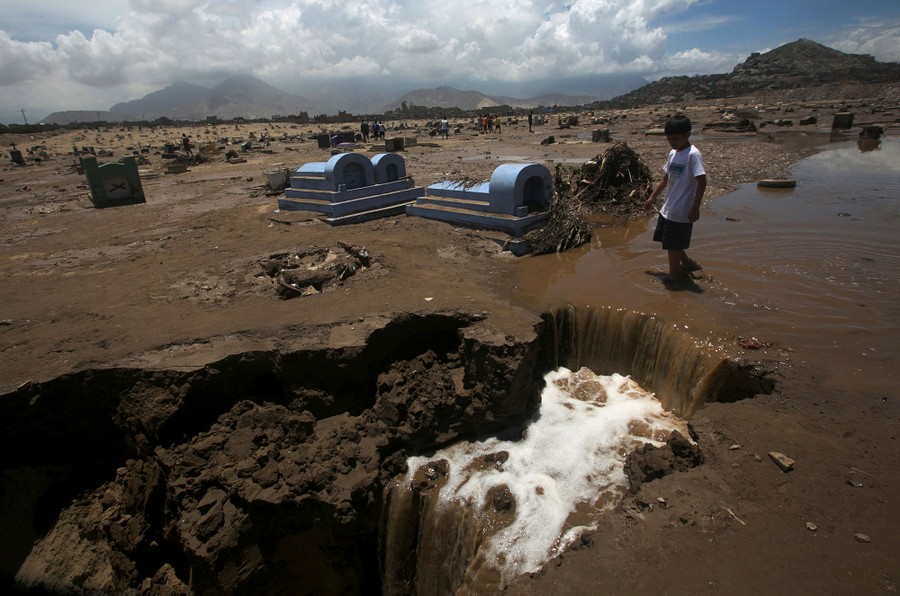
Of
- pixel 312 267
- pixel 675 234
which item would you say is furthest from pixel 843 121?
pixel 312 267

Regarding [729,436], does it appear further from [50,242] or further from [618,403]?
[50,242]

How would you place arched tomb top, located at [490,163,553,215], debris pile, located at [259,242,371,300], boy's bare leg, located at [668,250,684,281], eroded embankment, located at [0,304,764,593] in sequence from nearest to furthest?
eroded embankment, located at [0,304,764,593] < boy's bare leg, located at [668,250,684,281] < debris pile, located at [259,242,371,300] < arched tomb top, located at [490,163,553,215]

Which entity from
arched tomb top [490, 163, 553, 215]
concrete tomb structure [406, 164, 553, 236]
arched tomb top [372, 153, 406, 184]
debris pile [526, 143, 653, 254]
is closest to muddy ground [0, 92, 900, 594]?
concrete tomb structure [406, 164, 553, 236]

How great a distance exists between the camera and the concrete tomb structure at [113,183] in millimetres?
14742

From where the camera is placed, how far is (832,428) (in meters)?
3.95

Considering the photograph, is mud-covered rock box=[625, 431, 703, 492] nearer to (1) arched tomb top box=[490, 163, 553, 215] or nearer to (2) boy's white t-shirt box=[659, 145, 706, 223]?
(2) boy's white t-shirt box=[659, 145, 706, 223]

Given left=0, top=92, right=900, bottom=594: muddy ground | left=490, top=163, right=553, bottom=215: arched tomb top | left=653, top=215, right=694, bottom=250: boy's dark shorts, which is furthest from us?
left=490, top=163, right=553, bottom=215: arched tomb top

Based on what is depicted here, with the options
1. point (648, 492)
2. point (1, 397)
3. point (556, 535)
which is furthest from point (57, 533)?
point (648, 492)

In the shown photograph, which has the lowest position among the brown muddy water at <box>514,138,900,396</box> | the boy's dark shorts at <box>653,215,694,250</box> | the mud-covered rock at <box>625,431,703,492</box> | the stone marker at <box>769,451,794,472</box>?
the mud-covered rock at <box>625,431,703,492</box>

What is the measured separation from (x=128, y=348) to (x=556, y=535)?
5.06 meters

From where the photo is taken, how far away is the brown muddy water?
500cm

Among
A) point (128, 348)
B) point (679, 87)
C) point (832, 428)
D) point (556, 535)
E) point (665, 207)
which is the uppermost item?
point (679, 87)

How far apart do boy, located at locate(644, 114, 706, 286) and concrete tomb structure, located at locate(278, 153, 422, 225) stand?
686 cm

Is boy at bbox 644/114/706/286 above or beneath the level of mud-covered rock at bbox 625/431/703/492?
above
